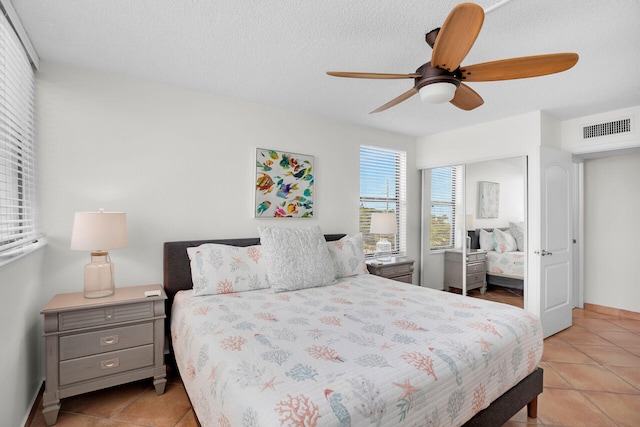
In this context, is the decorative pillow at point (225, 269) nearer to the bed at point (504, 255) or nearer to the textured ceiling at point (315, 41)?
the textured ceiling at point (315, 41)

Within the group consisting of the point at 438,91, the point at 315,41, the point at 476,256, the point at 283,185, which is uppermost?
the point at 315,41

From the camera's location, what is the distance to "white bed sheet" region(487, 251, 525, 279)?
141 inches

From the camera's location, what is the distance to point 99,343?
82.6 inches

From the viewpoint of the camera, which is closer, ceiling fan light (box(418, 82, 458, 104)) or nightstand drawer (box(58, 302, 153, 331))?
ceiling fan light (box(418, 82, 458, 104))

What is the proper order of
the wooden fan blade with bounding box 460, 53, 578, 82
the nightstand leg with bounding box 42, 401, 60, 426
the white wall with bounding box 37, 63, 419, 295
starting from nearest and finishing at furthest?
the wooden fan blade with bounding box 460, 53, 578, 82 < the nightstand leg with bounding box 42, 401, 60, 426 < the white wall with bounding box 37, 63, 419, 295

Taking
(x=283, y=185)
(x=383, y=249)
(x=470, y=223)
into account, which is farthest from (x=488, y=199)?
(x=283, y=185)

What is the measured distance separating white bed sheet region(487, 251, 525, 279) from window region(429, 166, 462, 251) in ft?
1.59

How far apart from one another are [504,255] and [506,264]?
0.34 feet

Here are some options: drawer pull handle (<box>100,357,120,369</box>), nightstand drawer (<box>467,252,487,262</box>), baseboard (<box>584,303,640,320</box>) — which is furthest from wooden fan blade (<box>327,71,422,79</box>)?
baseboard (<box>584,303,640,320</box>)

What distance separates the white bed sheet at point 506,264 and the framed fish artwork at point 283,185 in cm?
227

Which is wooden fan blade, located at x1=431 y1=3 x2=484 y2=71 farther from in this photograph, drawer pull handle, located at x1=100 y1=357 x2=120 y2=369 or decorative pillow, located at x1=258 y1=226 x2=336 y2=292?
drawer pull handle, located at x1=100 y1=357 x2=120 y2=369

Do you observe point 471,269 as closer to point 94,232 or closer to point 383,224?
point 383,224

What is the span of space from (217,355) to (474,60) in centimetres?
252

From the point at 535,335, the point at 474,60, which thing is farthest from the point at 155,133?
the point at 535,335
